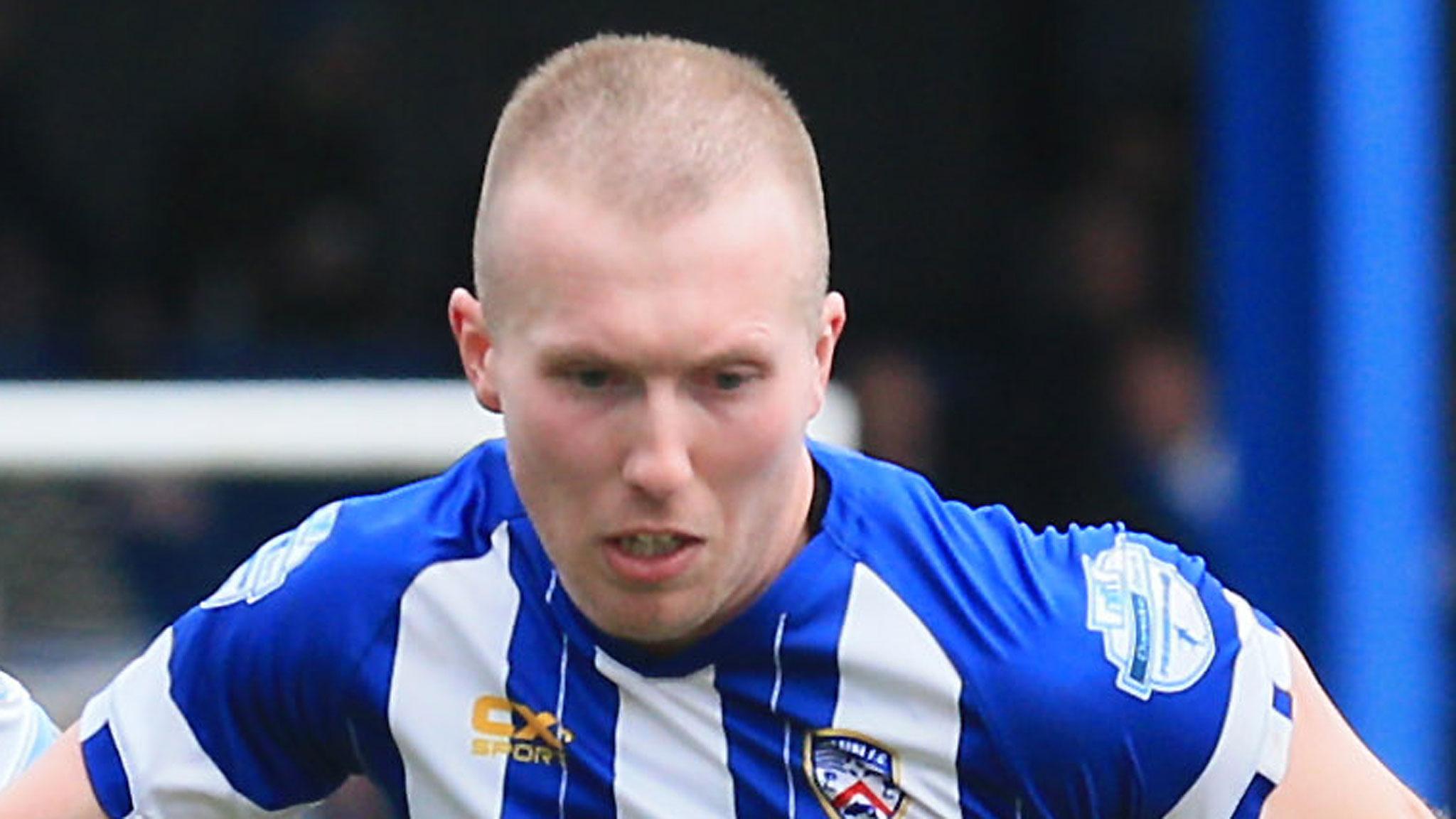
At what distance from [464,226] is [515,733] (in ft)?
18.0

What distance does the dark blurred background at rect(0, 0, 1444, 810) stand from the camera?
6285mm

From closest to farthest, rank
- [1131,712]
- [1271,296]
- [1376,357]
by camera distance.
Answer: [1131,712]
[1376,357]
[1271,296]

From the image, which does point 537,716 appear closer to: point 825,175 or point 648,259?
point 648,259

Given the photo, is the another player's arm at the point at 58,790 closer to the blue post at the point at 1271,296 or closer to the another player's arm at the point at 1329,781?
the another player's arm at the point at 1329,781

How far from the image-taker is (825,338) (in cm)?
244

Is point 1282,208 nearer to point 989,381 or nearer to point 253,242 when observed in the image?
point 989,381

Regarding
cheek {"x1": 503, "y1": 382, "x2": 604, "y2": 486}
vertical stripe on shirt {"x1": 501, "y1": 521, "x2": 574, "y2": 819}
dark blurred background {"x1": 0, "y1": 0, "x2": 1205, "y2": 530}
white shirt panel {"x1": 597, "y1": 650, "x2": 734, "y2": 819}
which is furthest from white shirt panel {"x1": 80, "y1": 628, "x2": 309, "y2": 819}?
dark blurred background {"x1": 0, "y1": 0, "x2": 1205, "y2": 530}

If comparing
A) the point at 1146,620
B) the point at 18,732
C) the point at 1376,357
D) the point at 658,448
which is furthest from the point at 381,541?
the point at 1376,357

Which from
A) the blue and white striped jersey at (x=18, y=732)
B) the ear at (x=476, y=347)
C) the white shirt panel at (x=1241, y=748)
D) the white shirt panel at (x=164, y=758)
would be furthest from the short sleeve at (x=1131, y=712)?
the blue and white striped jersey at (x=18, y=732)

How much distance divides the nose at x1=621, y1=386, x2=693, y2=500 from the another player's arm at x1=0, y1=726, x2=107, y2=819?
2.25ft

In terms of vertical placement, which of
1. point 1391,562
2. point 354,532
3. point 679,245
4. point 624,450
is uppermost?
point 679,245

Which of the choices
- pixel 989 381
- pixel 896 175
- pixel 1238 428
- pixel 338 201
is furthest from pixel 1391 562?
pixel 896 175

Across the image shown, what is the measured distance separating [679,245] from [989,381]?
16.9ft

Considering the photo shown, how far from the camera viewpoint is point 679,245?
89.8 inches
